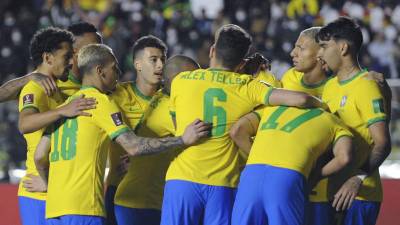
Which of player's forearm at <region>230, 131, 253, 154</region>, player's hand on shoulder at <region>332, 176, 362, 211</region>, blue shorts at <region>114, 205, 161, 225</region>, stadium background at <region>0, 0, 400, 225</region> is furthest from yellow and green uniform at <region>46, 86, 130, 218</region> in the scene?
stadium background at <region>0, 0, 400, 225</region>

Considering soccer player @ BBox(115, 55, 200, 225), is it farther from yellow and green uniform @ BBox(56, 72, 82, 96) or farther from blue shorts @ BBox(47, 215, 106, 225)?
blue shorts @ BBox(47, 215, 106, 225)

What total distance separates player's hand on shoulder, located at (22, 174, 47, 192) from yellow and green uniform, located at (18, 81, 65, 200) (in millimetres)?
43

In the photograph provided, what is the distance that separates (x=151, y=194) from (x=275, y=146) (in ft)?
4.89

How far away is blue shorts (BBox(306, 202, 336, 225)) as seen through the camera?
6.75 m

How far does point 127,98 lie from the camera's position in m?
7.52

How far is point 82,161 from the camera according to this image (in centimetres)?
643

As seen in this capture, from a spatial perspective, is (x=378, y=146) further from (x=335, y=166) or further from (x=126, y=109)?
(x=126, y=109)

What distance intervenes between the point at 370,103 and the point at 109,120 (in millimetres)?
1825

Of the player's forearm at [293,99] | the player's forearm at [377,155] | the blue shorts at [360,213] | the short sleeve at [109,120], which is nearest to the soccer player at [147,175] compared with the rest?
the short sleeve at [109,120]

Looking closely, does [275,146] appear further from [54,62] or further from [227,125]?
[54,62]

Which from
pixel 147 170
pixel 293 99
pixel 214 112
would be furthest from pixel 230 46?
pixel 147 170

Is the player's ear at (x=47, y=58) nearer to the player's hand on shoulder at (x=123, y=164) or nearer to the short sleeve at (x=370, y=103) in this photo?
Answer: the player's hand on shoulder at (x=123, y=164)

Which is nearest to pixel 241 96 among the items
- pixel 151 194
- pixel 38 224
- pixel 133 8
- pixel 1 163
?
pixel 151 194

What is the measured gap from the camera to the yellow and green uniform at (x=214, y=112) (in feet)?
21.4
